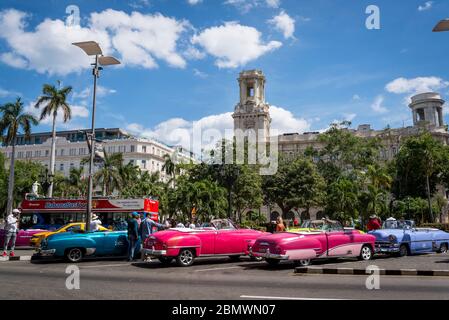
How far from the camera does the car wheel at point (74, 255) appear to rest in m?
13.6

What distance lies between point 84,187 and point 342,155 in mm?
42543

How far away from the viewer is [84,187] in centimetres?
6125

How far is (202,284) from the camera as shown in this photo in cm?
898

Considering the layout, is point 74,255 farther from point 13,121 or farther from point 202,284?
point 13,121

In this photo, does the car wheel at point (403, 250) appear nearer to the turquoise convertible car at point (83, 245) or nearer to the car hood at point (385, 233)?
the car hood at point (385, 233)

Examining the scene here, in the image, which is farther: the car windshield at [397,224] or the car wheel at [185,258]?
the car windshield at [397,224]

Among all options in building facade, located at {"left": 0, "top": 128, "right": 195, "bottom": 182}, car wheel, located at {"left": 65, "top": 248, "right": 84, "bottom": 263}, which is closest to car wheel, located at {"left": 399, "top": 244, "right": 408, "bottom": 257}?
car wheel, located at {"left": 65, "top": 248, "right": 84, "bottom": 263}

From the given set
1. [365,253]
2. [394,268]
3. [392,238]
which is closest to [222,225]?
[365,253]

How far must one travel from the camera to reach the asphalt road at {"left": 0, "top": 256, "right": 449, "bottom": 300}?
757 cm

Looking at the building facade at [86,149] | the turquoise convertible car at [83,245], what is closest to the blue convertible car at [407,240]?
the turquoise convertible car at [83,245]

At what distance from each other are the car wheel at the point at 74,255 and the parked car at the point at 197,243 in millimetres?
2297
